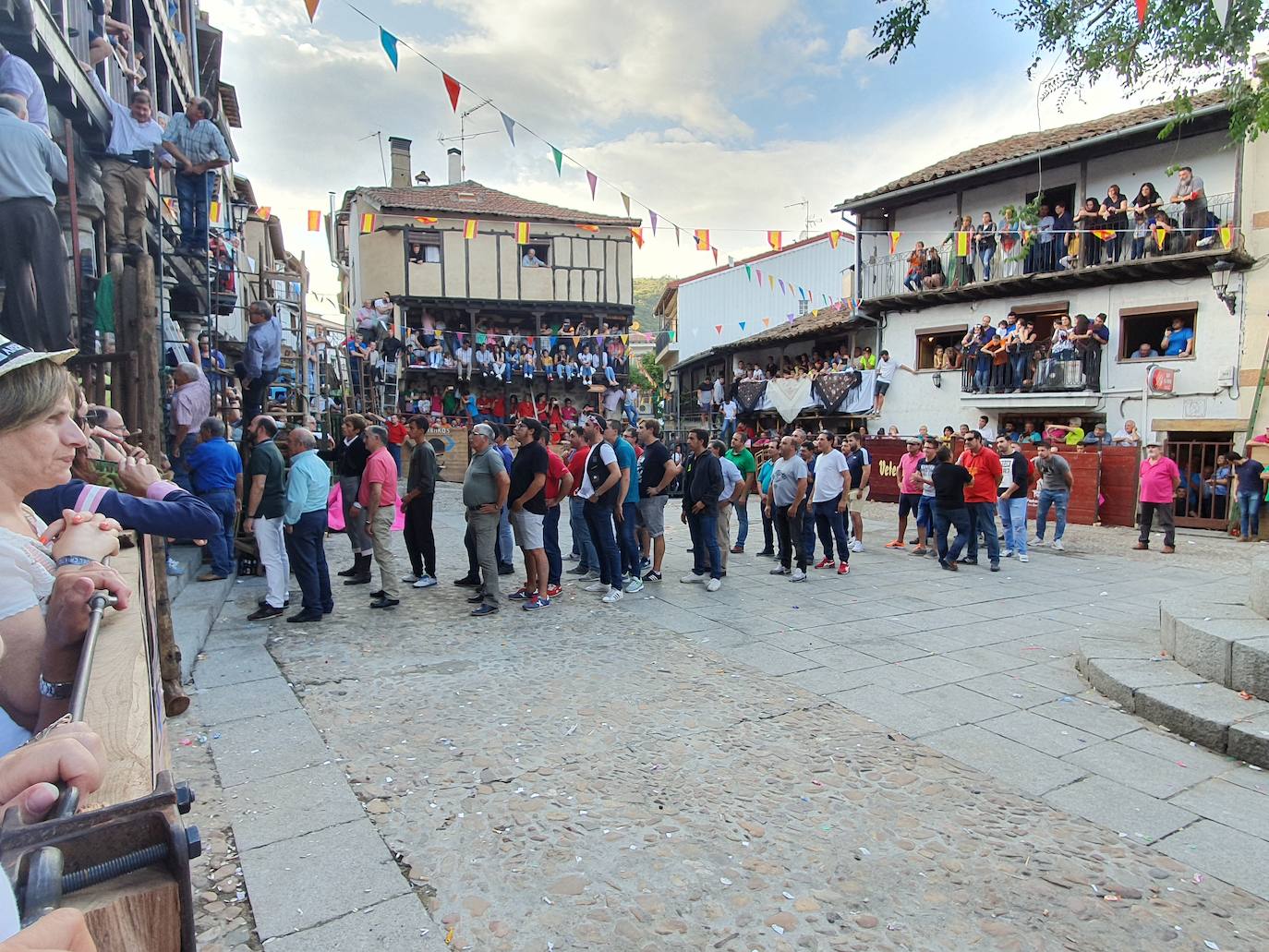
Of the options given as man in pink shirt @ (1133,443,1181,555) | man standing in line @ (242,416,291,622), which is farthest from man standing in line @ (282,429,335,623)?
man in pink shirt @ (1133,443,1181,555)

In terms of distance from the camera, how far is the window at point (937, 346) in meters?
19.9

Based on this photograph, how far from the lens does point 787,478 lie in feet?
29.1

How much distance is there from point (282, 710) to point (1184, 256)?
17.3 meters

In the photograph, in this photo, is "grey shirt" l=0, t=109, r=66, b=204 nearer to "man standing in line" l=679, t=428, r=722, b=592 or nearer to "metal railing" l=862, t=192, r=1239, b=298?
"man standing in line" l=679, t=428, r=722, b=592

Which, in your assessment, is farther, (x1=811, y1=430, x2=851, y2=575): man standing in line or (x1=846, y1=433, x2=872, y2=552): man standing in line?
(x1=846, y1=433, x2=872, y2=552): man standing in line

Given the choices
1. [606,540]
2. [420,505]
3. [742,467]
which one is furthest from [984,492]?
[420,505]

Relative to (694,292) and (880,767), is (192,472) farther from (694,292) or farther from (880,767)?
(694,292)

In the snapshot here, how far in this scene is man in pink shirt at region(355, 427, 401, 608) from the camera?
722 centimetres

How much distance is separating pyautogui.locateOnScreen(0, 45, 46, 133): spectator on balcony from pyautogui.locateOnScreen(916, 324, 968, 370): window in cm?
1918

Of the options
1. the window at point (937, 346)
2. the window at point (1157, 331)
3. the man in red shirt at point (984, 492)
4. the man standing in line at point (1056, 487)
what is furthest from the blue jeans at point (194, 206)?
the window at point (1157, 331)

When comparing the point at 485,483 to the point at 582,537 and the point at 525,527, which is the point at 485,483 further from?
the point at 582,537

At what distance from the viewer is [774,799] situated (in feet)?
11.7

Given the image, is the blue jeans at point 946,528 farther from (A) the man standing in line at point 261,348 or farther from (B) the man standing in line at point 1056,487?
(A) the man standing in line at point 261,348

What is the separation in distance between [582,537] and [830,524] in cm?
317
